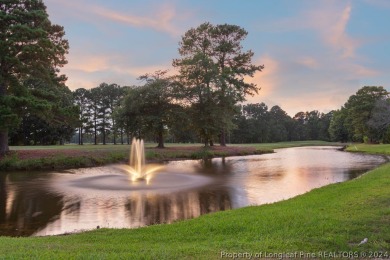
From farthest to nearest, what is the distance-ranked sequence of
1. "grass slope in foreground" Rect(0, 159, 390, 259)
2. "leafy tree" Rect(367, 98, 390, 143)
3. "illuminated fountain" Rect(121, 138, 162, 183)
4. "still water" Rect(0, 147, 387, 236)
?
"leafy tree" Rect(367, 98, 390, 143)
"illuminated fountain" Rect(121, 138, 162, 183)
"still water" Rect(0, 147, 387, 236)
"grass slope in foreground" Rect(0, 159, 390, 259)

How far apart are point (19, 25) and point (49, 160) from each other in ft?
35.3

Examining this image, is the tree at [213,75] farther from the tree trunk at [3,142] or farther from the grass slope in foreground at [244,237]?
the grass slope in foreground at [244,237]

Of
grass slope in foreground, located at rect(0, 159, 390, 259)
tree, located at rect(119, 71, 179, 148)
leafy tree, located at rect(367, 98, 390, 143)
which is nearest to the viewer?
grass slope in foreground, located at rect(0, 159, 390, 259)

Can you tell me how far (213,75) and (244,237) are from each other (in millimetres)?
41656

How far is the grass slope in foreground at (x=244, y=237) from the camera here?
629 centimetres

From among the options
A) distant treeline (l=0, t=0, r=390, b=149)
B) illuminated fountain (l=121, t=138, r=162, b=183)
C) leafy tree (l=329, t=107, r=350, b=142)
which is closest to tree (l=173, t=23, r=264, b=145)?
distant treeline (l=0, t=0, r=390, b=149)

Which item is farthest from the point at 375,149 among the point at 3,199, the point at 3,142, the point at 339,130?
the point at 339,130

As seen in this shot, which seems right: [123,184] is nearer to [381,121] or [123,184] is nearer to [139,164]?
[139,164]

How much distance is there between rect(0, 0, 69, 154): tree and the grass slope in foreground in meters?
20.7

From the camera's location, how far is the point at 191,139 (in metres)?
106

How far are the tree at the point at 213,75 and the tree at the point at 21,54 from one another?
777 inches

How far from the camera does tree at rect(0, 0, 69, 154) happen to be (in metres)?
26.7

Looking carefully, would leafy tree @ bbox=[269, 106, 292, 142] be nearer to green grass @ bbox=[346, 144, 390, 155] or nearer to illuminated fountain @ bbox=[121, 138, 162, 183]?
green grass @ bbox=[346, 144, 390, 155]

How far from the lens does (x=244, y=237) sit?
734 centimetres
